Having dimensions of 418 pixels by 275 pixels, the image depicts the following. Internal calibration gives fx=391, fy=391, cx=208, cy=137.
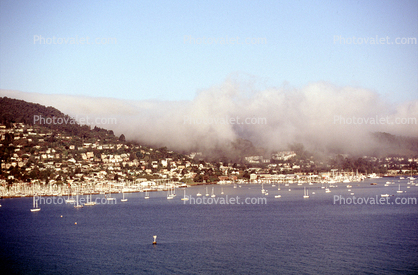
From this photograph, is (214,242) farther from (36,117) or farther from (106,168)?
(36,117)

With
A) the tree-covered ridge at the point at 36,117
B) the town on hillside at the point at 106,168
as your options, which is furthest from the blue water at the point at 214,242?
the tree-covered ridge at the point at 36,117

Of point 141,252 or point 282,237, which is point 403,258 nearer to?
point 282,237

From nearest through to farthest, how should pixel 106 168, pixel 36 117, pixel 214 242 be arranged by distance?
pixel 214 242 → pixel 106 168 → pixel 36 117

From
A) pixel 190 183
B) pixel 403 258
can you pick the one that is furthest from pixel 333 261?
pixel 190 183

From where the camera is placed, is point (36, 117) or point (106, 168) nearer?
point (106, 168)

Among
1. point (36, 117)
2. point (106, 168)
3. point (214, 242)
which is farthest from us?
point (36, 117)

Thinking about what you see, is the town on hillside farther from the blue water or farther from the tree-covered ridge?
the blue water

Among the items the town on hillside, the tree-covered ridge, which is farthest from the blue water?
the tree-covered ridge

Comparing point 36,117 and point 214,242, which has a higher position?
point 36,117

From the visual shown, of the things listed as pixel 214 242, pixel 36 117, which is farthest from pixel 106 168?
pixel 214 242
